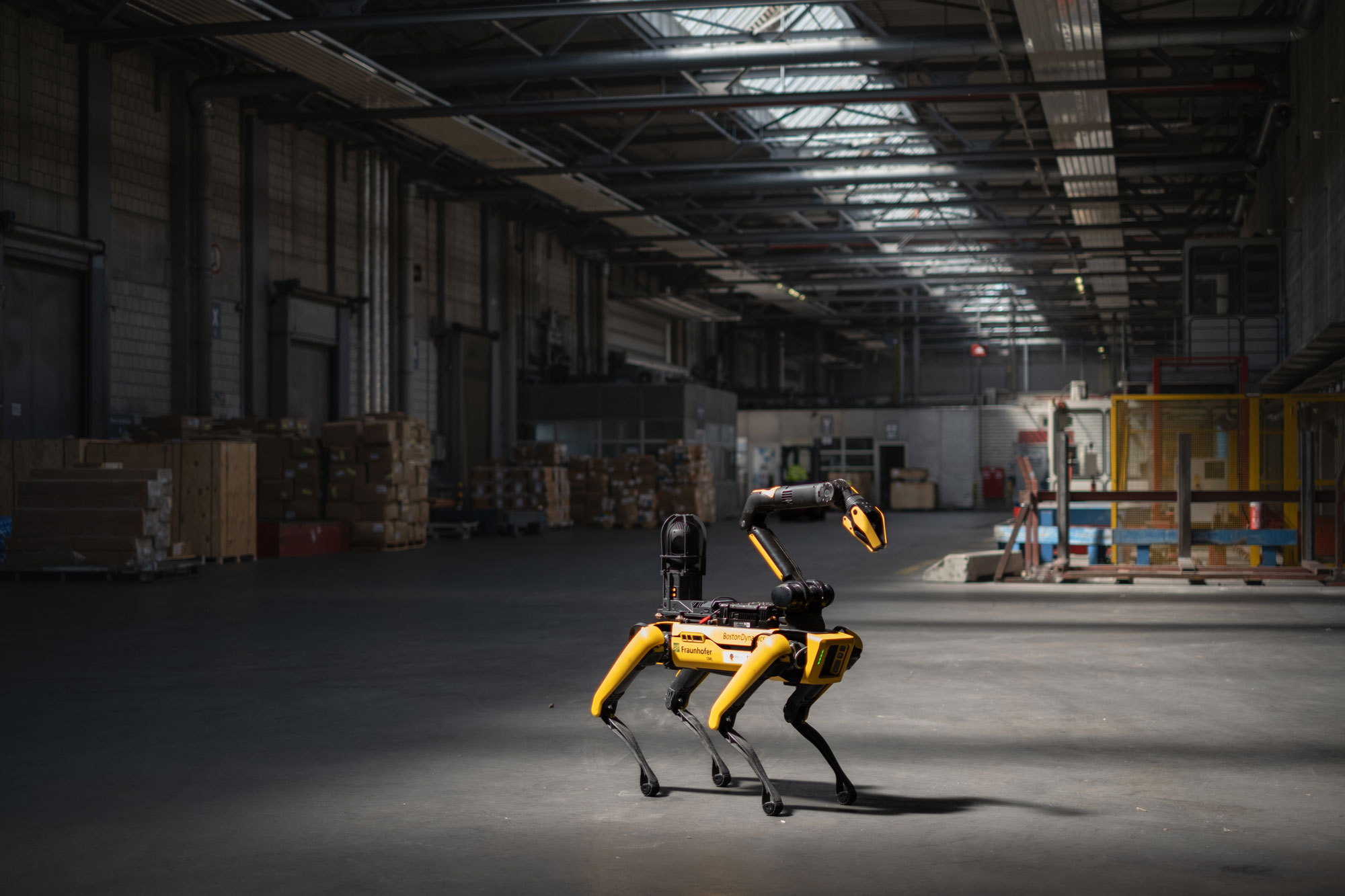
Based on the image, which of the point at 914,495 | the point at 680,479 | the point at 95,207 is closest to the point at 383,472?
the point at 95,207

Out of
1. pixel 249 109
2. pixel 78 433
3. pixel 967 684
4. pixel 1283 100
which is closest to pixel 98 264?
pixel 78 433

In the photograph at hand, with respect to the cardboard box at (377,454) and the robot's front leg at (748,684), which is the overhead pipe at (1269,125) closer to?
the cardboard box at (377,454)

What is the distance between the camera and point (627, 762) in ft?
18.9

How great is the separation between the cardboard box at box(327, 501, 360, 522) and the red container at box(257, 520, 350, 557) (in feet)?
0.51

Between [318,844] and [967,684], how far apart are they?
4.57 m

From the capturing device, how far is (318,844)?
4430mm

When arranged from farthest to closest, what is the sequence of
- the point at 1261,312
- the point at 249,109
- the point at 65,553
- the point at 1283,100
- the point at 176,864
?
the point at 1261,312 → the point at 249,109 → the point at 1283,100 → the point at 65,553 → the point at 176,864

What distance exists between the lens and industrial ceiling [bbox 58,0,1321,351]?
17344 millimetres

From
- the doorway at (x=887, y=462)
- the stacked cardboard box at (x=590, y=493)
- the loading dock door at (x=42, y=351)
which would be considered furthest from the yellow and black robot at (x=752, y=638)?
the doorway at (x=887, y=462)

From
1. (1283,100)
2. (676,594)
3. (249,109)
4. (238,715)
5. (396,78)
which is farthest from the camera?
(249,109)

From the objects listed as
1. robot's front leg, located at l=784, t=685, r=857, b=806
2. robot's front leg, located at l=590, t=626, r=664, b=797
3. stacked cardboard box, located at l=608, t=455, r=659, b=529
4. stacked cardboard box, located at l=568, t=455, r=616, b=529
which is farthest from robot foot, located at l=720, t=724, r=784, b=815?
stacked cardboard box, located at l=568, t=455, r=616, b=529

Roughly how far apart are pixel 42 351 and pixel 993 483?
1318 inches

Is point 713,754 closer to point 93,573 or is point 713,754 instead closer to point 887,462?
point 93,573

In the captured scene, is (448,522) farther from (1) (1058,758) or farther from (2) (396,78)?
(1) (1058,758)
